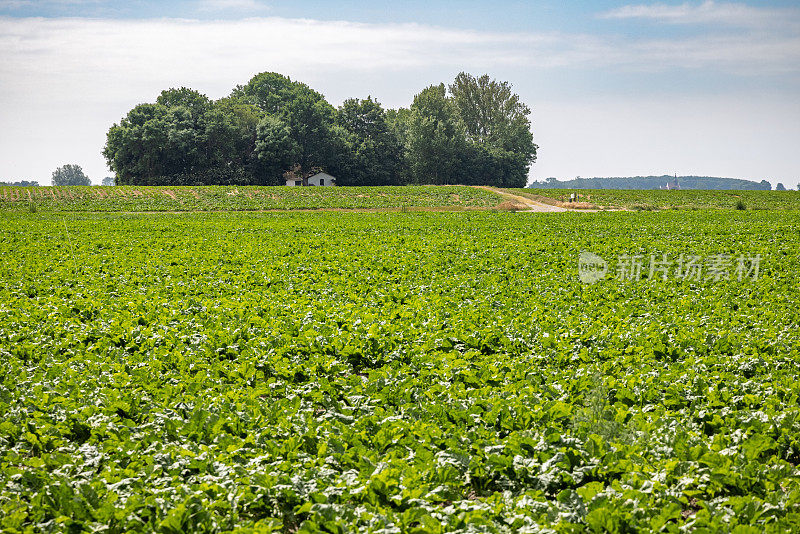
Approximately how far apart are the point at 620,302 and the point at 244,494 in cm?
932

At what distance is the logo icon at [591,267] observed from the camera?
15492mm

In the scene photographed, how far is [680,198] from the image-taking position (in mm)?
68500

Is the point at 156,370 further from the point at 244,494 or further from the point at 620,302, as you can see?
the point at 620,302

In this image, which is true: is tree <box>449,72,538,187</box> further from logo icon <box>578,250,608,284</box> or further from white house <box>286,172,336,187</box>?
logo icon <box>578,250,608,284</box>

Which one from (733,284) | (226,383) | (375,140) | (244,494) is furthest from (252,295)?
(375,140)

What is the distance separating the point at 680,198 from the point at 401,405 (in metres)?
69.1

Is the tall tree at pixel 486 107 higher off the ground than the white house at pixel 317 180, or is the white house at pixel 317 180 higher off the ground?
the tall tree at pixel 486 107

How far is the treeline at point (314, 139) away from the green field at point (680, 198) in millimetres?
20584

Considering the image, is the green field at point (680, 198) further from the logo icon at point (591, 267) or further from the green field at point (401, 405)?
the green field at point (401, 405)

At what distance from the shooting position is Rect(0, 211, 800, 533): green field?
4.92 metres

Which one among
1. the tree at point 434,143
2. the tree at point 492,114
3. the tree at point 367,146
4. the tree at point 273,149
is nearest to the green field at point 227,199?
the tree at point 273,149

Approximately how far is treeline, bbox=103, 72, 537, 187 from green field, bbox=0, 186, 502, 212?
16270 mm

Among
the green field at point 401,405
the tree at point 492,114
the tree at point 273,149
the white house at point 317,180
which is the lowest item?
the green field at point 401,405

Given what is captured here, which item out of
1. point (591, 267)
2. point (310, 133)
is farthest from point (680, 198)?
point (591, 267)
